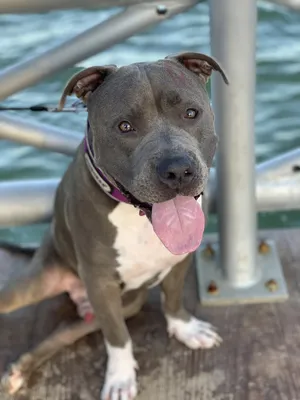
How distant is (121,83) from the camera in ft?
6.92

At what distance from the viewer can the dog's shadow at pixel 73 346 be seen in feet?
8.47

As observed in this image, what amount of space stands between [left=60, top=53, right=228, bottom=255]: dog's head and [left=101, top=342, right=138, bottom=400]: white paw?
0.74 m

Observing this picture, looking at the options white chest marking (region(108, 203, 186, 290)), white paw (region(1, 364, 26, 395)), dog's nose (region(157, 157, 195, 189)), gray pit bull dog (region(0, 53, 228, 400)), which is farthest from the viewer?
white paw (region(1, 364, 26, 395))

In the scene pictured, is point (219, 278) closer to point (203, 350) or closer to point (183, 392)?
point (203, 350)

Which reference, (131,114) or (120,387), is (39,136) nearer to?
(131,114)

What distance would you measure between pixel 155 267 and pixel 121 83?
0.71m

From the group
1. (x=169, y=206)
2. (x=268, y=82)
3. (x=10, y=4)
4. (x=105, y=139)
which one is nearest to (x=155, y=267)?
(x=169, y=206)

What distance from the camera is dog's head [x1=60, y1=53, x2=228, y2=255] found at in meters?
1.99

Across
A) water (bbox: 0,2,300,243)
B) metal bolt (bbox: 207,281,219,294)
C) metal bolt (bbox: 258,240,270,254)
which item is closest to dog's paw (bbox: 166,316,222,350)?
metal bolt (bbox: 207,281,219,294)

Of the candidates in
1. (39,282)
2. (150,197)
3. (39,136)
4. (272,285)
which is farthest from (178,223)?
(39,136)

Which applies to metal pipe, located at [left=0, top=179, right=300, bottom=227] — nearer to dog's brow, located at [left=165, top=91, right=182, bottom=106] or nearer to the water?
dog's brow, located at [left=165, top=91, right=182, bottom=106]

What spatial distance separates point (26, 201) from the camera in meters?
2.87

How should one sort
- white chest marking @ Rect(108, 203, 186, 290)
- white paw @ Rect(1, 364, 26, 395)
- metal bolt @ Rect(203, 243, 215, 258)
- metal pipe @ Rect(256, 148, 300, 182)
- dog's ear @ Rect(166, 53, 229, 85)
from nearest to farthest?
1. dog's ear @ Rect(166, 53, 229, 85)
2. white chest marking @ Rect(108, 203, 186, 290)
3. white paw @ Rect(1, 364, 26, 395)
4. metal pipe @ Rect(256, 148, 300, 182)
5. metal bolt @ Rect(203, 243, 215, 258)

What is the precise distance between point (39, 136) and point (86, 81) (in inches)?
31.1
